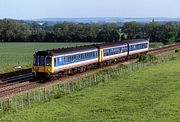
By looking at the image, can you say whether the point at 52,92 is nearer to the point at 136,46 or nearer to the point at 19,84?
the point at 19,84

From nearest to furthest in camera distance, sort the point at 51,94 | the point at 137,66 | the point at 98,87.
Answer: the point at 51,94
the point at 98,87
the point at 137,66

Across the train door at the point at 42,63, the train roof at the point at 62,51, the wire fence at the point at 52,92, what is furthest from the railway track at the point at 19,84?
the train roof at the point at 62,51

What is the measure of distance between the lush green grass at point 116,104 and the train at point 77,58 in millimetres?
5066

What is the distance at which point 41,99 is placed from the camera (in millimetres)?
32031

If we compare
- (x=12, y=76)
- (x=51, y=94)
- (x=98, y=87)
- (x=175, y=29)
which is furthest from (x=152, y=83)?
(x=175, y=29)

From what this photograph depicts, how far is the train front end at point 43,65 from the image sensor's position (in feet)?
137

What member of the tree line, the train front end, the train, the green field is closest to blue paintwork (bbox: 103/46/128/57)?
the train

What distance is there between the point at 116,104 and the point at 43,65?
1355cm

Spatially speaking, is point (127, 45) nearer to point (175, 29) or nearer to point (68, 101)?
point (68, 101)

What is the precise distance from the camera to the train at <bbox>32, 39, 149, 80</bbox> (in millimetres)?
41938

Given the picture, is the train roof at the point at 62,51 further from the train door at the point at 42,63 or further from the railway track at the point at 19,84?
the railway track at the point at 19,84

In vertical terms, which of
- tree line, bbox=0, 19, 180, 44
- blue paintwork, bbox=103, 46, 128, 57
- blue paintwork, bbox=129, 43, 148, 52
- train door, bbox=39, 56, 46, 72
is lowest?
tree line, bbox=0, 19, 180, 44

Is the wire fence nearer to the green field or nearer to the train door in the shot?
the train door

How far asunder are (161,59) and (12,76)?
91.2ft
